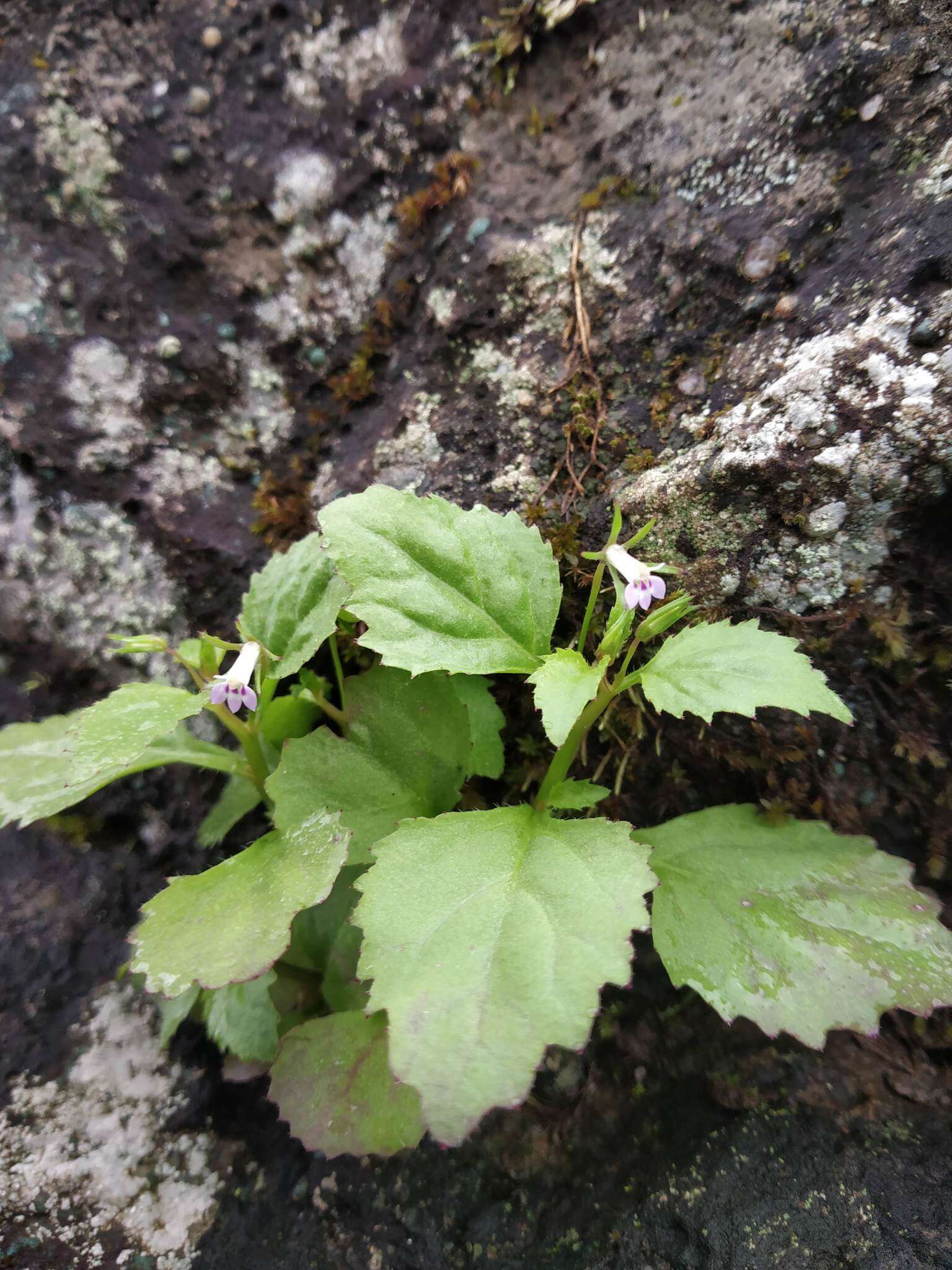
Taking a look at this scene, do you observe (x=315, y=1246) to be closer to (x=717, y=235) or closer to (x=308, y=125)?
(x=717, y=235)

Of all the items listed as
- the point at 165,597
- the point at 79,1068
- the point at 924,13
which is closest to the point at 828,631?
the point at 924,13

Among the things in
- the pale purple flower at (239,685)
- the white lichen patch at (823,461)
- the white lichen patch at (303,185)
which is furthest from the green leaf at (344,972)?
the white lichen patch at (303,185)

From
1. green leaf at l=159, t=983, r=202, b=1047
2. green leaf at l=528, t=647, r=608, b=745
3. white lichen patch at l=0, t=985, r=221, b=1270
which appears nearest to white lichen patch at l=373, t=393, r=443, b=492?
green leaf at l=528, t=647, r=608, b=745

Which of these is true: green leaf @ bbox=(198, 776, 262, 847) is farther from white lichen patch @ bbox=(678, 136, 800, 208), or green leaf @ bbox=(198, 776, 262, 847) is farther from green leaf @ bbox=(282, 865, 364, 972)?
white lichen patch @ bbox=(678, 136, 800, 208)

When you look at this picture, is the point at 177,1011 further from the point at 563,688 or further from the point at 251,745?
the point at 563,688

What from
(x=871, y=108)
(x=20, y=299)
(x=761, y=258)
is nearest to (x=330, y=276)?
(x=20, y=299)

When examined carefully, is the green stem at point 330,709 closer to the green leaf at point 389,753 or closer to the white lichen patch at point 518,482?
the green leaf at point 389,753
